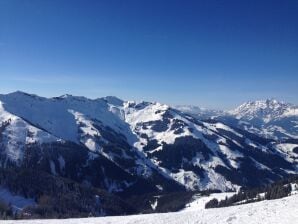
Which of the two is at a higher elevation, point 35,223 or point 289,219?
point 289,219

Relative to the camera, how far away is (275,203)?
194 ft

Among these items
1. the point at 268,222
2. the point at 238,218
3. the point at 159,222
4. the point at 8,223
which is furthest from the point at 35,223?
the point at 268,222

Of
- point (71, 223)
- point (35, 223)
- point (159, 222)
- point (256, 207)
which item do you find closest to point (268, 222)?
point (256, 207)

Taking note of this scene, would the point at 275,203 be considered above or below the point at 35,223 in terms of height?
above

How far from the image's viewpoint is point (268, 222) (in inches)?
1859

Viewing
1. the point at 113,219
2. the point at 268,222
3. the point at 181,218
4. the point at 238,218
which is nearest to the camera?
the point at 268,222

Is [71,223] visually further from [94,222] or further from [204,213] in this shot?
[204,213]

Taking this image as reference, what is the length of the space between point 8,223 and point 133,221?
52.1ft

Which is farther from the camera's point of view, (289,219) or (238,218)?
(238,218)

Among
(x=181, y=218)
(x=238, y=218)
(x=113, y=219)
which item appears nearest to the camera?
(x=238, y=218)

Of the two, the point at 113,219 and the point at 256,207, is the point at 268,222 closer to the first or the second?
the point at 256,207

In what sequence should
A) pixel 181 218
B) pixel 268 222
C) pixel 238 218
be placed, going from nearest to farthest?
pixel 268 222 < pixel 238 218 < pixel 181 218

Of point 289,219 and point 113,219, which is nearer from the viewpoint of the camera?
point 289,219

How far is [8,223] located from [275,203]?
116 feet
